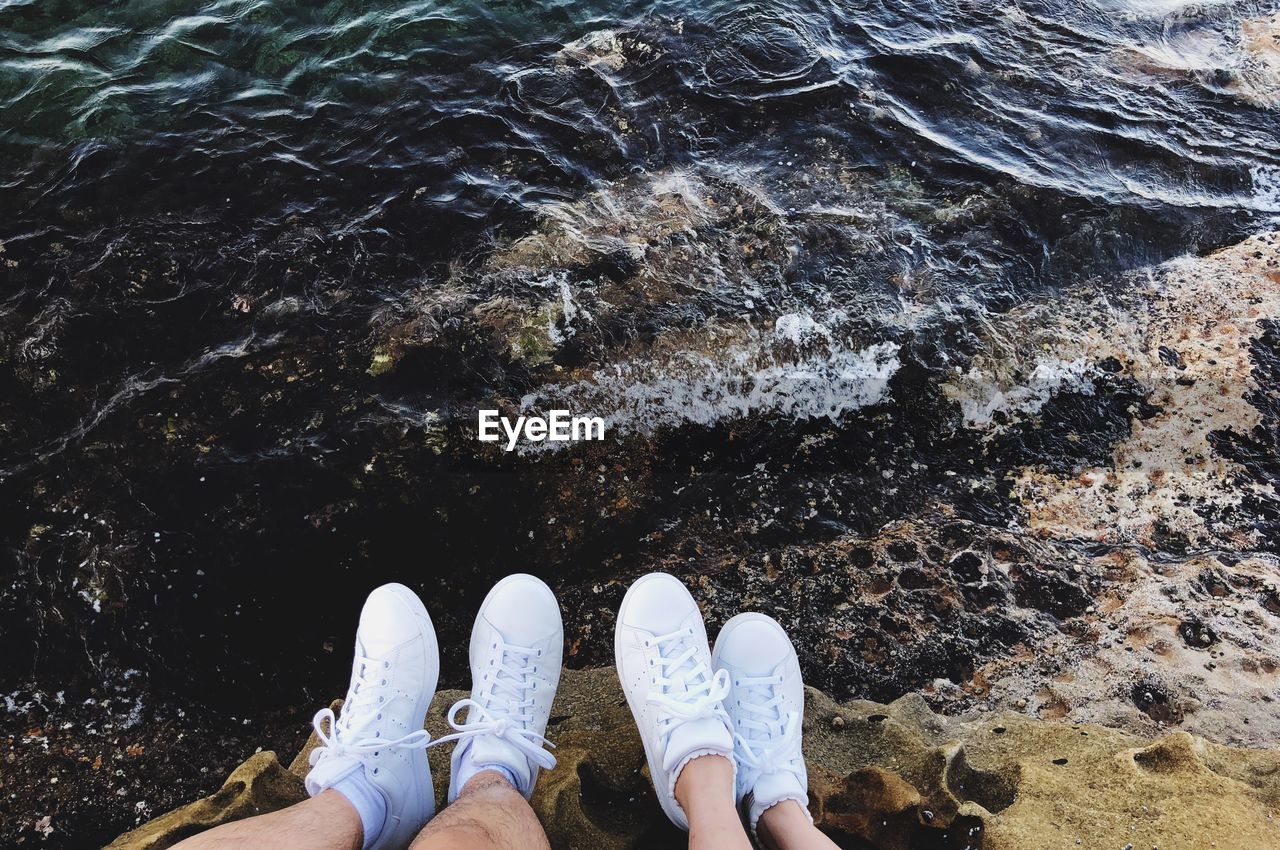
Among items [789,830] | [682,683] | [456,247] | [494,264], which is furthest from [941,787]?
[456,247]

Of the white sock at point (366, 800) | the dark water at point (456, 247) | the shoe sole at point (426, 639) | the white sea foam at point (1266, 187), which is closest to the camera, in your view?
the white sock at point (366, 800)

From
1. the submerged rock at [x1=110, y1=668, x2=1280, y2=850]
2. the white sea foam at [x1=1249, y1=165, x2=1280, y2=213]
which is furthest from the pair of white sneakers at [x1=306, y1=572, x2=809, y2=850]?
the white sea foam at [x1=1249, y1=165, x2=1280, y2=213]

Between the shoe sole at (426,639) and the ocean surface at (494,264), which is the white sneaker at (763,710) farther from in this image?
the shoe sole at (426,639)

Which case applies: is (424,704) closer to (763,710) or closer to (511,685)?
(511,685)

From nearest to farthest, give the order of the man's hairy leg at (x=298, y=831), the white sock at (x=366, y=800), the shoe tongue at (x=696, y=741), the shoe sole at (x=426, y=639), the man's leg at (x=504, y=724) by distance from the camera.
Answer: the man's hairy leg at (x=298, y=831)
the man's leg at (x=504, y=724)
the white sock at (x=366, y=800)
the shoe tongue at (x=696, y=741)
the shoe sole at (x=426, y=639)

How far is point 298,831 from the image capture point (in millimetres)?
1819

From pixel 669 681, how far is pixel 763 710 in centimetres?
33

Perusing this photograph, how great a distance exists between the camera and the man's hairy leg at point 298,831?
1746 millimetres

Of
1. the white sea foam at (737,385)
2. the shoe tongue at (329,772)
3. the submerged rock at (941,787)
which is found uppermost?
the white sea foam at (737,385)

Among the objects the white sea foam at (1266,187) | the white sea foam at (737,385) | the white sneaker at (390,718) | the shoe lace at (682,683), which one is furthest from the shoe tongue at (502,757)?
the white sea foam at (1266,187)

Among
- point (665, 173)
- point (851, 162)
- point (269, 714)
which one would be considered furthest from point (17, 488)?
point (851, 162)

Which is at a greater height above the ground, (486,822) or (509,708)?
(486,822)

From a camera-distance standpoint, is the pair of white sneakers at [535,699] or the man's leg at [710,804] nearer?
the man's leg at [710,804]

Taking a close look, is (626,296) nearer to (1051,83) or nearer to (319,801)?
(319,801)
